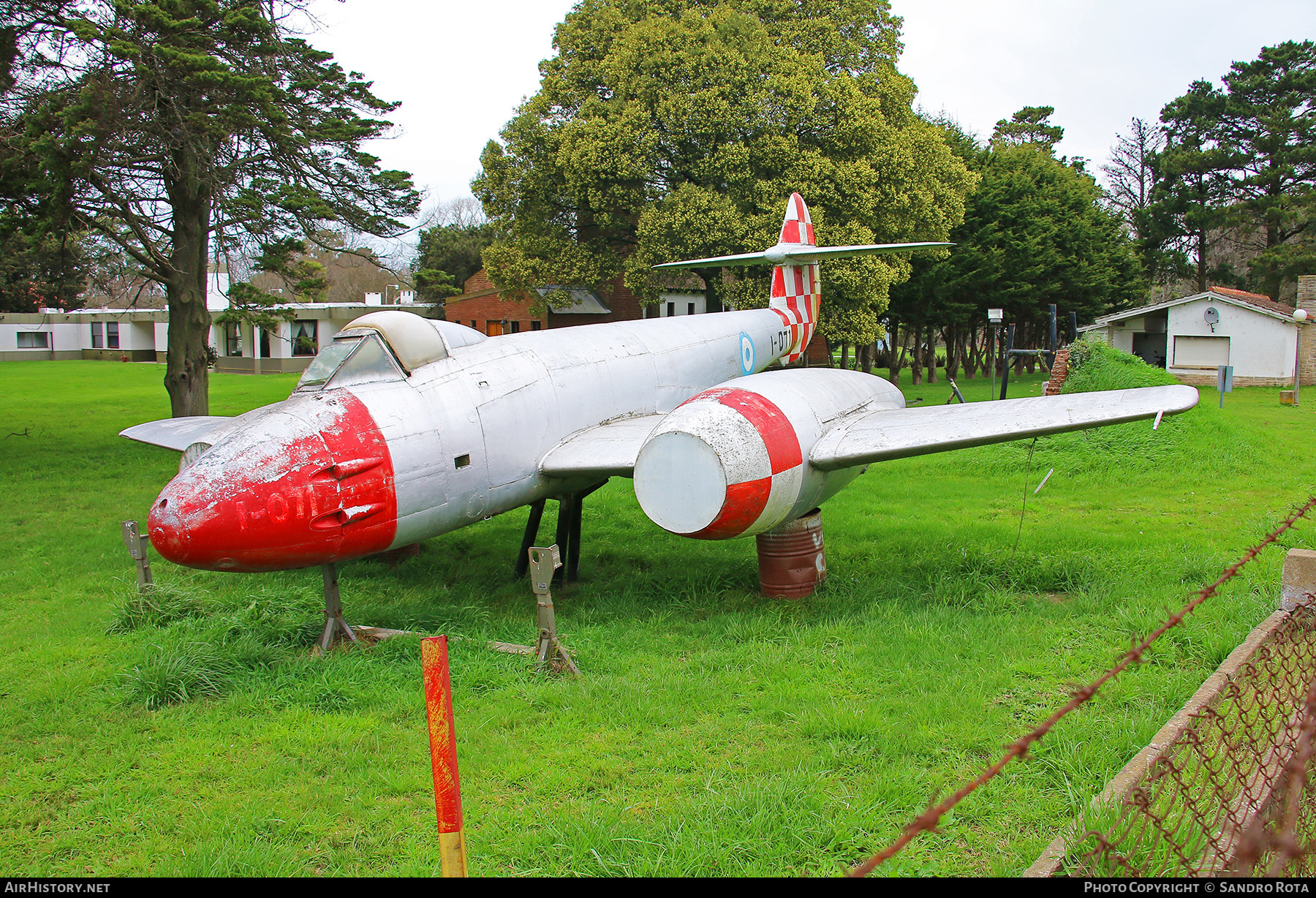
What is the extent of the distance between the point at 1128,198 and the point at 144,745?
53.6 meters

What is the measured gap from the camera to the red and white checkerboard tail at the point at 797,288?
38.7ft

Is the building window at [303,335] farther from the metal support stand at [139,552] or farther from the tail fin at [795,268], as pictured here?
the metal support stand at [139,552]

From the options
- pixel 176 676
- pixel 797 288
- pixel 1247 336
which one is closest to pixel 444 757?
A: pixel 176 676

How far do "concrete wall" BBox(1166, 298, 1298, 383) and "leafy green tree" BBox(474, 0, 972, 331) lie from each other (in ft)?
33.6

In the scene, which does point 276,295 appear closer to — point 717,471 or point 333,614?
point 333,614

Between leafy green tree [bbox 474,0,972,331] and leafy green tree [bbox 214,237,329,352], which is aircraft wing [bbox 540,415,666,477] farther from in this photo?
leafy green tree [bbox 474,0,972,331]

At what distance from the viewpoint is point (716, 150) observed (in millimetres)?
21422

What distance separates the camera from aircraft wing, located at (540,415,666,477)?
21.6ft

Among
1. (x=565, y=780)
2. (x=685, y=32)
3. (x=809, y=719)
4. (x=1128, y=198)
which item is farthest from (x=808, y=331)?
(x=1128, y=198)

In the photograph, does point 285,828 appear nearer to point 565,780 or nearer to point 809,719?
point 565,780

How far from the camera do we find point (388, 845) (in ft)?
12.2

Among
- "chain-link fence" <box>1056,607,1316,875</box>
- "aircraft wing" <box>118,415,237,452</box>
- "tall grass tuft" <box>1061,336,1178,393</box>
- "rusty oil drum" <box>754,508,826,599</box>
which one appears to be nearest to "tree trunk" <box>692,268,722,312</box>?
"tall grass tuft" <box>1061,336,1178,393</box>

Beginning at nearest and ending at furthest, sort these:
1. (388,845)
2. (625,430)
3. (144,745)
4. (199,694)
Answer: (388,845) → (144,745) → (199,694) → (625,430)
